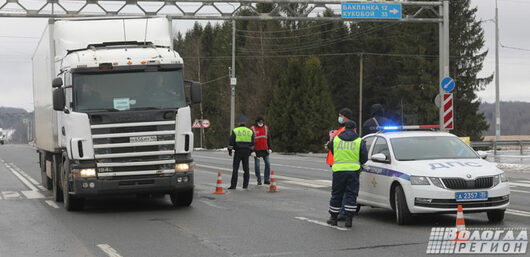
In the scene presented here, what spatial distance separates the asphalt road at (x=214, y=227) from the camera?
10305 mm

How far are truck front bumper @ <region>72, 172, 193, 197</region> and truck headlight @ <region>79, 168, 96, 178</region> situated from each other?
0.21ft

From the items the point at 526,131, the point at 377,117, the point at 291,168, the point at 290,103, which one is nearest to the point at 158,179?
the point at 377,117

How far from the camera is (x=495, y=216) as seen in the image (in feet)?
41.3

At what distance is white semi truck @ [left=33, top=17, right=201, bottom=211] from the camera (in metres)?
14.7

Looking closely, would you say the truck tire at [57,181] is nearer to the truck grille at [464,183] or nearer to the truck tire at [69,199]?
the truck tire at [69,199]

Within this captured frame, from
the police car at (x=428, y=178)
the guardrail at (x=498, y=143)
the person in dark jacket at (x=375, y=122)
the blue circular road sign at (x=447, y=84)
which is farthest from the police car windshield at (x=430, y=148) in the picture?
the guardrail at (x=498, y=143)

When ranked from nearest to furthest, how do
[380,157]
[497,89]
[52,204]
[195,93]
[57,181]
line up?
1. [380,157]
2. [195,93]
3. [52,204]
4. [57,181]
5. [497,89]

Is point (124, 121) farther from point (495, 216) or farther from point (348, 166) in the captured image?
point (495, 216)

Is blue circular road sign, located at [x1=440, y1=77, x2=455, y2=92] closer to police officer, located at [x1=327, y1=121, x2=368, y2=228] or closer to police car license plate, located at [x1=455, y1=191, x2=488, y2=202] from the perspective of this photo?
police officer, located at [x1=327, y1=121, x2=368, y2=228]

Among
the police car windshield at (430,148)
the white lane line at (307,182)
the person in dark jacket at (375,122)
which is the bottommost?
the white lane line at (307,182)

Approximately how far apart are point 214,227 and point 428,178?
3.30 meters

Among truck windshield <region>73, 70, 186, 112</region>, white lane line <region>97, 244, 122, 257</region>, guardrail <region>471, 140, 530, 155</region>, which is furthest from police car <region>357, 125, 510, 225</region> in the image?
guardrail <region>471, 140, 530, 155</region>

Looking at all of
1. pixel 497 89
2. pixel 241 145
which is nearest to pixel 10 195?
pixel 241 145

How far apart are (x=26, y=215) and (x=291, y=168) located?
1674cm
